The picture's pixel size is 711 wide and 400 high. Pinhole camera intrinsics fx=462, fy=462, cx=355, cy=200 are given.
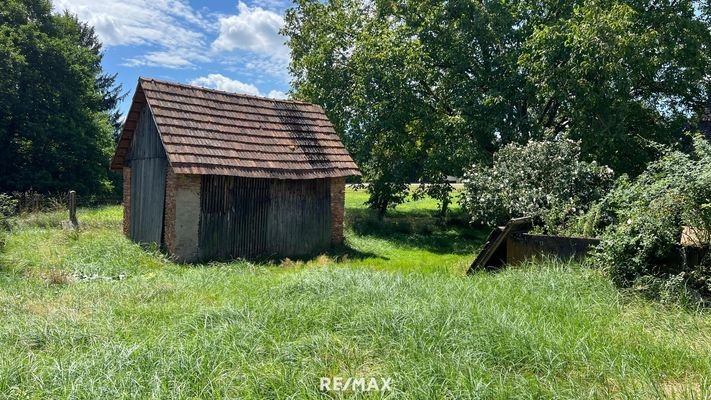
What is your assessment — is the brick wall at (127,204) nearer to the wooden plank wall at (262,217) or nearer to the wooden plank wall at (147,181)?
the wooden plank wall at (147,181)

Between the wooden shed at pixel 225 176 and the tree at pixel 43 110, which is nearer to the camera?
the wooden shed at pixel 225 176

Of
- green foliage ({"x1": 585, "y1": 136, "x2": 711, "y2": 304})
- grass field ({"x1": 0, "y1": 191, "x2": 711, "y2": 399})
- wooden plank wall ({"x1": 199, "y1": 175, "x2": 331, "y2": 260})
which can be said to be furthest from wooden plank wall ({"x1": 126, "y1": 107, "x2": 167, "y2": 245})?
green foliage ({"x1": 585, "y1": 136, "x2": 711, "y2": 304})

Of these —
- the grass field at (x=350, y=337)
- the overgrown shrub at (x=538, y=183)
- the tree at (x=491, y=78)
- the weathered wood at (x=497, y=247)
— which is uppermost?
the tree at (x=491, y=78)

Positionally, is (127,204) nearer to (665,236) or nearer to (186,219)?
(186,219)

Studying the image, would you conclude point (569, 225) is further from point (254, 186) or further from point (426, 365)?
point (254, 186)

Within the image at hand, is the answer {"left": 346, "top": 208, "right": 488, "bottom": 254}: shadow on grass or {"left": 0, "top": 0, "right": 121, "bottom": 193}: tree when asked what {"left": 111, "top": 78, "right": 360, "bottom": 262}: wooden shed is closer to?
{"left": 346, "top": 208, "right": 488, "bottom": 254}: shadow on grass

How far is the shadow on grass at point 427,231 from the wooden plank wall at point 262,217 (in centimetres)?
351

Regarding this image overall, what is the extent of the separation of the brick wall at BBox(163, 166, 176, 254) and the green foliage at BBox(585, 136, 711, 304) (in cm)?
929

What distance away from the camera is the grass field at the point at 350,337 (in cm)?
366

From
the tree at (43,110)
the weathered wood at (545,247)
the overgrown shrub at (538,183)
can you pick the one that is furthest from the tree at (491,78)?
the tree at (43,110)

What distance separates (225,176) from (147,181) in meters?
2.49

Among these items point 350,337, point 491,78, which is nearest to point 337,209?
point 491,78

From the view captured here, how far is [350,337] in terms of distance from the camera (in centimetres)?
465

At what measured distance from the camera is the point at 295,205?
13273mm
